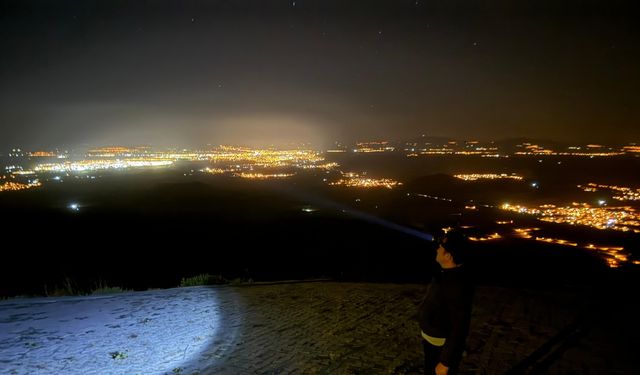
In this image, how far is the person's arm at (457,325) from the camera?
3439mm

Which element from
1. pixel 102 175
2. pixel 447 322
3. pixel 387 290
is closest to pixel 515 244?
pixel 387 290

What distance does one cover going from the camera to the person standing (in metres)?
3.46

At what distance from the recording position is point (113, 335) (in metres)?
6.83

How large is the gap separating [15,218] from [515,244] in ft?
172

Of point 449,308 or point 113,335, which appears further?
point 113,335

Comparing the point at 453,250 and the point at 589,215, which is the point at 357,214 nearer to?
the point at 589,215

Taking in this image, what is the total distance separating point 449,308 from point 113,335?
237 inches

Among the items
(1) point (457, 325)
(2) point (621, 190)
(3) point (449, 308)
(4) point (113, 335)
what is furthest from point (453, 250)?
(2) point (621, 190)

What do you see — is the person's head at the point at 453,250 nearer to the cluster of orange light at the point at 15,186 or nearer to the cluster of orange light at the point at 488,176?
the cluster of orange light at the point at 488,176

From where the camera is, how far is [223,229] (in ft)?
132

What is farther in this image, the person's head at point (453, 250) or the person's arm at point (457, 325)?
the person's head at point (453, 250)

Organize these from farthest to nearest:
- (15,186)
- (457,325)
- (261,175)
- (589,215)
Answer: (261,175) < (15,186) < (589,215) < (457,325)

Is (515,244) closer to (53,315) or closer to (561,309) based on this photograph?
(561,309)

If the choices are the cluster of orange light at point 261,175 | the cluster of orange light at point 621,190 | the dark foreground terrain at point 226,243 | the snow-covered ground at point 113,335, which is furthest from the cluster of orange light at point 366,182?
the snow-covered ground at point 113,335
